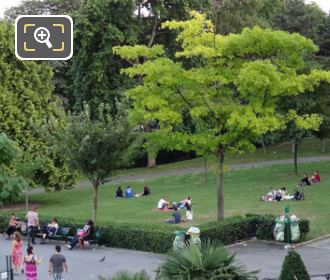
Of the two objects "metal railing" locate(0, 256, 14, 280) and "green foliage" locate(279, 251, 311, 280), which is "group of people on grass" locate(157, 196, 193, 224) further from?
"green foliage" locate(279, 251, 311, 280)

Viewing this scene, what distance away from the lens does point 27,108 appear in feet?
121

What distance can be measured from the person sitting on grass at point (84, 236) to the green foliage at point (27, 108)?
→ 12.3 meters

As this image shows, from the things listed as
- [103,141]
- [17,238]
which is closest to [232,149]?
[103,141]

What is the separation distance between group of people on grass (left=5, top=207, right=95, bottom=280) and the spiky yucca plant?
7.86m

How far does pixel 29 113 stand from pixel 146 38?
1841cm

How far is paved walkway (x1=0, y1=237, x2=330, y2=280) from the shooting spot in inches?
771

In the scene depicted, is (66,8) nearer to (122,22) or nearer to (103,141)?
(122,22)

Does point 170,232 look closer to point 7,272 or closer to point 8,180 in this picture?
point 7,272

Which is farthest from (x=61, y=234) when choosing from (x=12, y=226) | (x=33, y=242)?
(x=12, y=226)

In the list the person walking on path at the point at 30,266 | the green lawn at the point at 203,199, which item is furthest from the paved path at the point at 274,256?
the person walking on path at the point at 30,266

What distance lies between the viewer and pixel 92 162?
25.2 m

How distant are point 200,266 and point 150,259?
11949 millimetres

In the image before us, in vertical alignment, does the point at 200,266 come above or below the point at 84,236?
above

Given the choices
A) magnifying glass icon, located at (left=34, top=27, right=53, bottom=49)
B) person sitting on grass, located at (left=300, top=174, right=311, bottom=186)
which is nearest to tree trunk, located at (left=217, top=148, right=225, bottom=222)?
person sitting on grass, located at (left=300, top=174, right=311, bottom=186)
